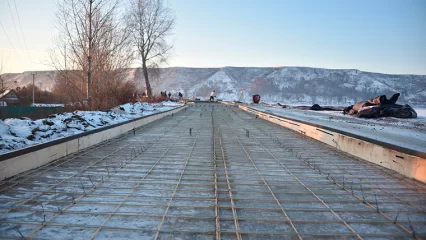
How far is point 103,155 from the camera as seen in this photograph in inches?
229

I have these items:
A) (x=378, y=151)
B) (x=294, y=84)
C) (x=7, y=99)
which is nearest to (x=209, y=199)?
(x=378, y=151)

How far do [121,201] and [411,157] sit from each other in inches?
164

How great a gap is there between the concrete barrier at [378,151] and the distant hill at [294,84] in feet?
245

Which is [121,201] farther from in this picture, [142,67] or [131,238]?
[142,67]

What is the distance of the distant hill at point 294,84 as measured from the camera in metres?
90.1

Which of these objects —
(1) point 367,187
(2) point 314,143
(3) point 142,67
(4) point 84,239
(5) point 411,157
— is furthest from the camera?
(3) point 142,67

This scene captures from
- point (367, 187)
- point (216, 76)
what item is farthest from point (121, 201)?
point (216, 76)

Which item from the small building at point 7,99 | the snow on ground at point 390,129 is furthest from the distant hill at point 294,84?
the snow on ground at point 390,129

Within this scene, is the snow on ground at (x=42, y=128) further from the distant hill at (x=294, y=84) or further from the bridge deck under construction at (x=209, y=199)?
the distant hill at (x=294, y=84)

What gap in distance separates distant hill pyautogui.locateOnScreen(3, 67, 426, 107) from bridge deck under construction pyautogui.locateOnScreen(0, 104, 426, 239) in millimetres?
77251

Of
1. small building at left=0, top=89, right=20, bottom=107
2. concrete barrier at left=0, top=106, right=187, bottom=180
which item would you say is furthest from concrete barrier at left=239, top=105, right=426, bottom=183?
small building at left=0, top=89, right=20, bottom=107

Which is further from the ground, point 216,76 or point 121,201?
point 216,76

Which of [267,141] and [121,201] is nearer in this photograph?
[121,201]

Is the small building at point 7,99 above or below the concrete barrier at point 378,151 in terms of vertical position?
above
